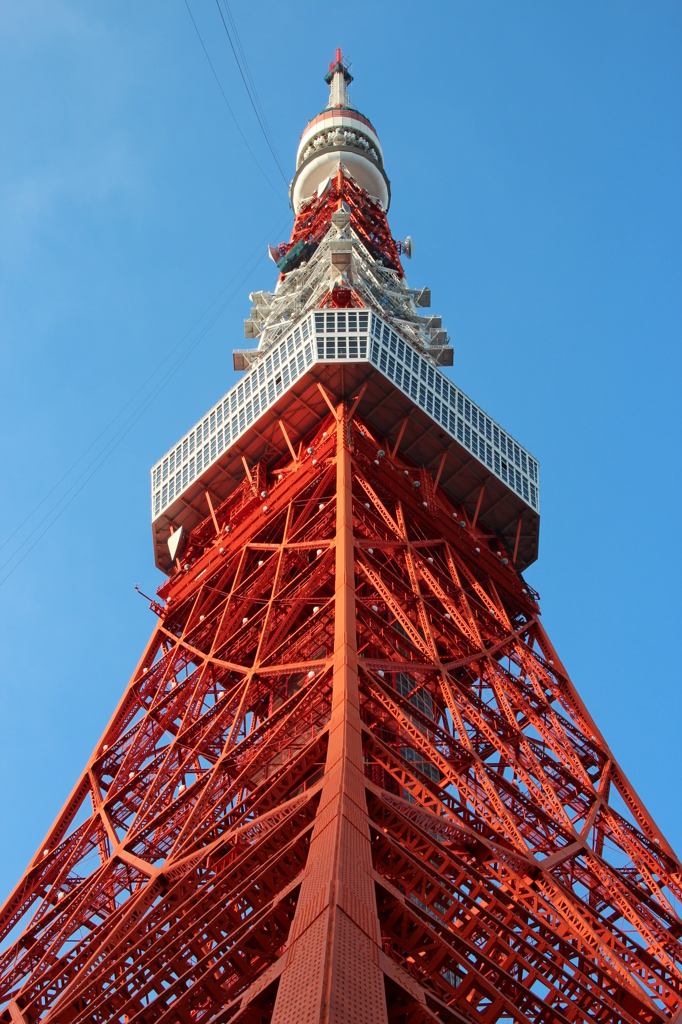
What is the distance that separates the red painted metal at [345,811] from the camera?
1545cm

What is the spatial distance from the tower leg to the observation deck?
23702 millimetres

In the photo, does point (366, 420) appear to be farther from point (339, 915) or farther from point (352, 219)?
point (339, 915)

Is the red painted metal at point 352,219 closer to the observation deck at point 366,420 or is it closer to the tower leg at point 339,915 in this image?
the observation deck at point 366,420

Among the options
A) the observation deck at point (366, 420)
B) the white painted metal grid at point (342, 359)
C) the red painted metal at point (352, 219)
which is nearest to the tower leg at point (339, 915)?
the observation deck at point (366, 420)

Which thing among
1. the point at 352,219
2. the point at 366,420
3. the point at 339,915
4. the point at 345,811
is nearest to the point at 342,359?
the point at 366,420

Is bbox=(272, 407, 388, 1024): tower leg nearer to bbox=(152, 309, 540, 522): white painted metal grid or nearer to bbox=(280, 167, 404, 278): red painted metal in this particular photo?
bbox=(152, 309, 540, 522): white painted metal grid

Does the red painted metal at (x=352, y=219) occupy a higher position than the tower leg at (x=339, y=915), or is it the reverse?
the red painted metal at (x=352, y=219)

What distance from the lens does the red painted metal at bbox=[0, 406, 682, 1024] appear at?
1545 cm

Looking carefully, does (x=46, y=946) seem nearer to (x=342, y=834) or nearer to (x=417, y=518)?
(x=342, y=834)

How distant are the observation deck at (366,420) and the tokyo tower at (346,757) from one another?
12 cm

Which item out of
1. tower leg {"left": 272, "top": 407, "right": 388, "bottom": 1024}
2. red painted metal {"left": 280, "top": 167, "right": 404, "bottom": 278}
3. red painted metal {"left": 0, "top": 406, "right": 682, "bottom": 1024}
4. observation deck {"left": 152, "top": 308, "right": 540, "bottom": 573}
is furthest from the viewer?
red painted metal {"left": 280, "top": 167, "right": 404, "bottom": 278}

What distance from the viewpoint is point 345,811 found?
17.0 m

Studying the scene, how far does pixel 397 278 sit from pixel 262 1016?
174 ft

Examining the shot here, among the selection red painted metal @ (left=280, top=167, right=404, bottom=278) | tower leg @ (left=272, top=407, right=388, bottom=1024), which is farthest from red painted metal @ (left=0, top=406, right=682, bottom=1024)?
red painted metal @ (left=280, top=167, right=404, bottom=278)
